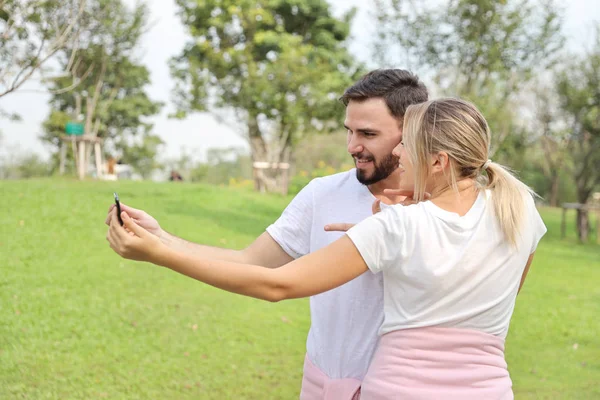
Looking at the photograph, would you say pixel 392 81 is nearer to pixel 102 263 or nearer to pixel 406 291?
pixel 406 291

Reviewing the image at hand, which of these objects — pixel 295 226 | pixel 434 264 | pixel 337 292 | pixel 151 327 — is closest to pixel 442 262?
pixel 434 264

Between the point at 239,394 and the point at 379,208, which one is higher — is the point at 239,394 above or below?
below

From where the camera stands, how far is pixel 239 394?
5.83m

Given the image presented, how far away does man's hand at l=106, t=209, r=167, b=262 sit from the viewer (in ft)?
5.52

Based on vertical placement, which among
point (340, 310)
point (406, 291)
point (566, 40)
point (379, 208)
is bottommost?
point (340, 310)

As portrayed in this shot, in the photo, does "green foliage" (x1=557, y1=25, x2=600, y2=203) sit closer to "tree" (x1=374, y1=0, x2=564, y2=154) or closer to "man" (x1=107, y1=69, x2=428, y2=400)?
"tree" (x1=374, y1=0, x2=564, y2=154)

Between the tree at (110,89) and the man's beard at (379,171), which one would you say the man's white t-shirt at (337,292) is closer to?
the man's beard at (379,171)

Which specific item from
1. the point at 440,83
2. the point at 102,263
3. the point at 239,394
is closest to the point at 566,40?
the point at 440,83

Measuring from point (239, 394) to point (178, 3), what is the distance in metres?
21.3

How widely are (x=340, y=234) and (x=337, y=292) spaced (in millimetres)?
203

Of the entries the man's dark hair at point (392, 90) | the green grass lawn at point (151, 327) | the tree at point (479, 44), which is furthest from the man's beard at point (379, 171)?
the tree at point (479, 44)

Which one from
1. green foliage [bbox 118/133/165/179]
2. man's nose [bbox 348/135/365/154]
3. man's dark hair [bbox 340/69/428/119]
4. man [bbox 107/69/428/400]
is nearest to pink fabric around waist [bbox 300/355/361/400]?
man [bbox 107/69/428/400]

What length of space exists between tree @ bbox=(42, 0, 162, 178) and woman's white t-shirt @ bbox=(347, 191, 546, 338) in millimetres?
19305

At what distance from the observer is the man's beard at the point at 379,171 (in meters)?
2.42
